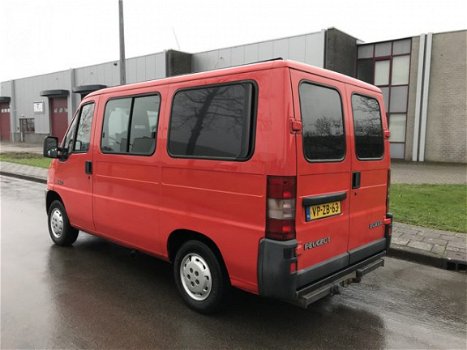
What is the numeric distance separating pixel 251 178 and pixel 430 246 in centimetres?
388

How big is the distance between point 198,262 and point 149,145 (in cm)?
132

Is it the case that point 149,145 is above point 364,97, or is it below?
below

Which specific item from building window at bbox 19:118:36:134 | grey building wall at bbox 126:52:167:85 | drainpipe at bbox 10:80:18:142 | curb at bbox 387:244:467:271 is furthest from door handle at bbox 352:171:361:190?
drainpipe at bbox 10:80:18:142

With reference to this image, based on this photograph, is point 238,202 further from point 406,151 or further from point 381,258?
point 406,151

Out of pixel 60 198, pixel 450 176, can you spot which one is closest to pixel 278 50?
pixel 450 176

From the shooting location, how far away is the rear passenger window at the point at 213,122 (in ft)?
10.8

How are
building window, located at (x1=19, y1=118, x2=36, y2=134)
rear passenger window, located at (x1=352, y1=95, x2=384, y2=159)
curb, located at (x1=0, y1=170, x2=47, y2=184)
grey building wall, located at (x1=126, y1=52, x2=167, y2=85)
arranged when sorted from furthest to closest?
building window, located at (x1=19, y1=118, x2=36, y2=134) → grey building wall, located at (x1=126, y1=52, x2=167, y2=85) → curb, located at (x1=0, y1=170, x2=47, y2=184) → rear passenger window, located at (x1=352, y1=95, x2=384, y2=159)

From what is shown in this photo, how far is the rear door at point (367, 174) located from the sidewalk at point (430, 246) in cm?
163

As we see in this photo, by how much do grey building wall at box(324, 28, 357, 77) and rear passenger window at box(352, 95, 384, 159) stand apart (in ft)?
54.7

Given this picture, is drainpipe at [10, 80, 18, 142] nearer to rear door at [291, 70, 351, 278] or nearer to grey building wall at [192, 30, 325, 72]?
grey building wall at [192, 30, 325, 72]

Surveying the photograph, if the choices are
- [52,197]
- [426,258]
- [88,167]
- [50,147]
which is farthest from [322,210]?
[52,197]

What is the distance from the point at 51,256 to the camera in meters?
5.42

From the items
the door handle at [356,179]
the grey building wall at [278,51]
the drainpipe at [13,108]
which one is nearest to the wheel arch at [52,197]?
the door handle at [356,179]

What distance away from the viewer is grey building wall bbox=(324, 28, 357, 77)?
784 inches
